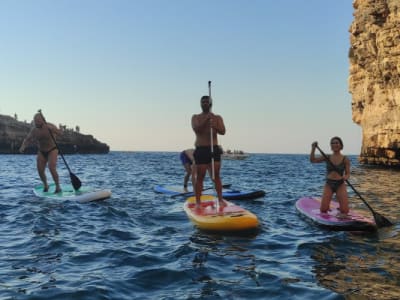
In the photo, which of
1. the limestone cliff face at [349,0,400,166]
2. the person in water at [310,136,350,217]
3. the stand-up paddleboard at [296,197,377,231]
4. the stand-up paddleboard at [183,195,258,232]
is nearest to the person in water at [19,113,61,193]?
the stand-up paddleboard at [183,195,258,232]

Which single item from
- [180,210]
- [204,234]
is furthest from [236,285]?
[180,210]

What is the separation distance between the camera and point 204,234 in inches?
301

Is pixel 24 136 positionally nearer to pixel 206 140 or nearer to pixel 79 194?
pixel 79 194

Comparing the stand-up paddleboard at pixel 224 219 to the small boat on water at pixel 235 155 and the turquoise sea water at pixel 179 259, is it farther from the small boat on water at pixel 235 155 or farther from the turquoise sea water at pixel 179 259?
the small boat on water at pixel 235 155

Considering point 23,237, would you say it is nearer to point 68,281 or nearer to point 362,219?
point 68,281

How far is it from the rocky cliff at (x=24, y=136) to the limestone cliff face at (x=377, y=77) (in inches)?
2163

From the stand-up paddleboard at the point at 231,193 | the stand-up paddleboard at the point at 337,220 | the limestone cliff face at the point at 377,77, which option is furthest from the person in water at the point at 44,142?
the limestone cliff face at the point at 377,77

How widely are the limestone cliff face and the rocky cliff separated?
180ft

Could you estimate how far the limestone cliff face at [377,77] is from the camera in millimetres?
33125

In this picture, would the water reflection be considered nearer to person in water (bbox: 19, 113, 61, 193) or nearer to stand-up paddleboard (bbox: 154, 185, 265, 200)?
stand-up paddleboard (bbox: 154, 185, 265, 200)

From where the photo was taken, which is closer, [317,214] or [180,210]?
[317,214]

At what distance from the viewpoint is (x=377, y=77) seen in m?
37.5

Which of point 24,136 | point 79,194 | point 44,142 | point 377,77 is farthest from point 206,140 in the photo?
point 24,136

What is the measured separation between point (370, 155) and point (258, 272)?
124 ft
